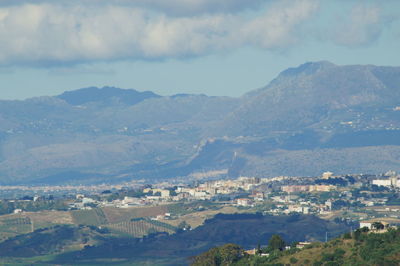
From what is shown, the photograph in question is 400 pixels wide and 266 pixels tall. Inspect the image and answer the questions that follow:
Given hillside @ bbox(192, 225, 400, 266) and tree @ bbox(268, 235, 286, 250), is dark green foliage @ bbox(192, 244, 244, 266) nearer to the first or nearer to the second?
tree @ bbox(268, 235, 286, 250)

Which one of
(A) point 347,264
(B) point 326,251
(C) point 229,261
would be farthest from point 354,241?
(C) point 229,261

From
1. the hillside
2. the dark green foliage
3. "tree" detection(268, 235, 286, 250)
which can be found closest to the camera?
the hillside

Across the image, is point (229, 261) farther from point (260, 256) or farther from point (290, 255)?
point (290, 255)

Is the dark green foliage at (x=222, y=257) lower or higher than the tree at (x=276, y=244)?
lower

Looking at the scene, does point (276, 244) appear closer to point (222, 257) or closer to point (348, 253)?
point (222, 257)

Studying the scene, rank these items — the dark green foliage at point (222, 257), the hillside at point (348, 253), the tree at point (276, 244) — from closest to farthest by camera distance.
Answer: the hillside at point (348, 253) → the dark green foliage at point (222, 257) → the tree at point (276, 244)

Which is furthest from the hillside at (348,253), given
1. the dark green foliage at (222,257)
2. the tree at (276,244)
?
the tree at (276,244)

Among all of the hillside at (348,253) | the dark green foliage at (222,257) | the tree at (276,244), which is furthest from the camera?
the tree at (276,244)

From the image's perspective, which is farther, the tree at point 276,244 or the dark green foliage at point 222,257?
the tree at point 276,244

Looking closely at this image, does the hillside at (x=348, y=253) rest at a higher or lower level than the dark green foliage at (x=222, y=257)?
higher

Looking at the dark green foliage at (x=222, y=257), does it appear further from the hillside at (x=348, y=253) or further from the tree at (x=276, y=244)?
the hillside at (x=348, y=253)

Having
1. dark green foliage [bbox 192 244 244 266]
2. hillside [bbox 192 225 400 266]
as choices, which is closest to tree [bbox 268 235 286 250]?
dark green foliage [bbox 192 244 244 266]

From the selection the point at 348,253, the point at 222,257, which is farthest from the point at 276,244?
the point at 348,253

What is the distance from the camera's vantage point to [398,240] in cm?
12206
